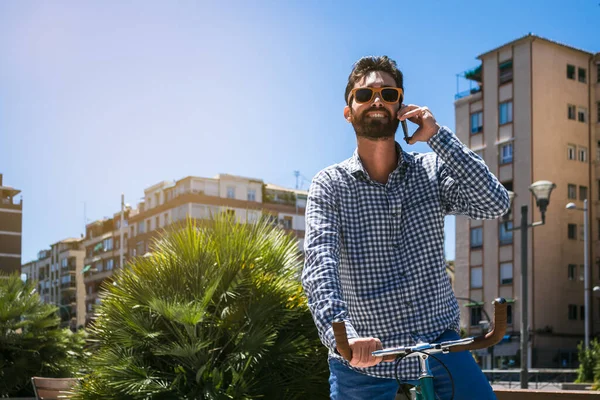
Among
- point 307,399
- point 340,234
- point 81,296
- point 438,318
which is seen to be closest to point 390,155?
point 340,234

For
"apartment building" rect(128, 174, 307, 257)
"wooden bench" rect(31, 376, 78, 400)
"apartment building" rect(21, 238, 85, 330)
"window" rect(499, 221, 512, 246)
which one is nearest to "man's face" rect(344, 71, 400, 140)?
"wooden bench" rect(31, 376, 78, 400)

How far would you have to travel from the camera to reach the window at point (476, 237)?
198ft

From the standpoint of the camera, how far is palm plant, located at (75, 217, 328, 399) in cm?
613

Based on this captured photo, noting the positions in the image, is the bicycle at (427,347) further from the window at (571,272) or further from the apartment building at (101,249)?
the apartment building at (101,249)

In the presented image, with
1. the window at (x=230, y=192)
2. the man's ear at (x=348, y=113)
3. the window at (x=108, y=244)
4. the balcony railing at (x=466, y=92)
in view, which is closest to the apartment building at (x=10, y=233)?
the window at (x=108, y=244)

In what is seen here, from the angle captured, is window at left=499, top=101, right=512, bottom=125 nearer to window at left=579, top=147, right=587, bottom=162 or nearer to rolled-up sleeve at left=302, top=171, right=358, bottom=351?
window at left=579, top=147, right=587, bottom=162

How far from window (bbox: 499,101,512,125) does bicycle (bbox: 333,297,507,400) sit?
58.1 m

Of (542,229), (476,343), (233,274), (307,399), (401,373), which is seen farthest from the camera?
(542,229)

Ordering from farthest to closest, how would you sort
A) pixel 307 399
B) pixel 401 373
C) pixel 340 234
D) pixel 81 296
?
pixel 81 296
pixel 307 399
pixel 340 234
pixel 401 373

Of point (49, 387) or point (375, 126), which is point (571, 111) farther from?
point (375, 126)

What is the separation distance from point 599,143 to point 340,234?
60.0 metres

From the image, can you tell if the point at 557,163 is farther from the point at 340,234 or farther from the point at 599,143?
the point at 340,234

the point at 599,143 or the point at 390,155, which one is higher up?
the point at 599,143

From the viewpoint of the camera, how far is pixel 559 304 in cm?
5625
